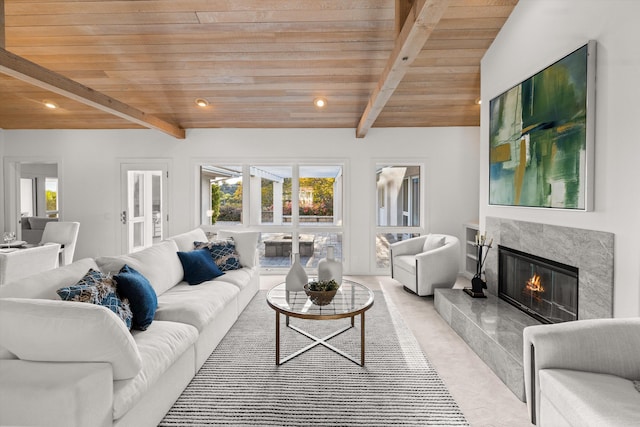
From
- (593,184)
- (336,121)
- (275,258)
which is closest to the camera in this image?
(593,184)

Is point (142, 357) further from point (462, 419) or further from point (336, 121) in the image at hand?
point (336, 121)

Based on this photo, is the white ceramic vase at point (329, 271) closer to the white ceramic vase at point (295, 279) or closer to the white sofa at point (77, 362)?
the white ceramic vase at point (295, 279)

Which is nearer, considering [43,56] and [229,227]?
[43,56]

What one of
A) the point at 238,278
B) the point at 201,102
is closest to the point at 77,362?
the point at 238,278

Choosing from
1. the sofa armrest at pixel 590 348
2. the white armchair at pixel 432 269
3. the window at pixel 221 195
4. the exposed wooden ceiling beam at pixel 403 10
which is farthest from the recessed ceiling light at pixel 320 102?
the sofa armrest at pixel 590 348

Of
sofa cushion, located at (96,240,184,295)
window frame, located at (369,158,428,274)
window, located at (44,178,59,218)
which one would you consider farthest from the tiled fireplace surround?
window, located at (44,178,59,218)

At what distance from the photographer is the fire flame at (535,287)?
3.14 metres

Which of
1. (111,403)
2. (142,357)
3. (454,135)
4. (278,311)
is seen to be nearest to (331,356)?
(278,311)

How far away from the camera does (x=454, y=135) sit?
5.65 meters

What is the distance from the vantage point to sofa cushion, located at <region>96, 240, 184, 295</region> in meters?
2.67

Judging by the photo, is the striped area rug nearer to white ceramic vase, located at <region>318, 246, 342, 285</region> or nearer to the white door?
white ceramic vase, located at <region>318, 246, 342, 285</region>

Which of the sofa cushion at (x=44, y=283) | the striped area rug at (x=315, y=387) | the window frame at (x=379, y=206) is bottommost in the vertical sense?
the striped area rug at (x=315, y=387)

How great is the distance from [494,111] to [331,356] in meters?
2.91

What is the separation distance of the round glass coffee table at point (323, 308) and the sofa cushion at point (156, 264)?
3.10 ft
